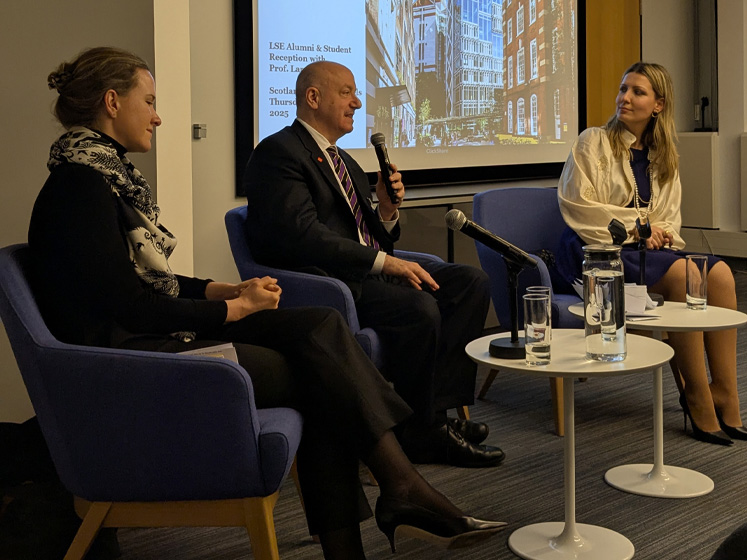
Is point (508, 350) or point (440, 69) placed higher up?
point (440, 69)

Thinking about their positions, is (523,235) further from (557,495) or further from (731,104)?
(731,104)

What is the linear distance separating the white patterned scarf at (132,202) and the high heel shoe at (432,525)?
0.67 metres

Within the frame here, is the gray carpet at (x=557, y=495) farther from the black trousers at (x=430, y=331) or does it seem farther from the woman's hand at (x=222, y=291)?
the woman's hand at (x=222, y=291)

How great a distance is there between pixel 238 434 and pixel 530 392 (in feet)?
7.71

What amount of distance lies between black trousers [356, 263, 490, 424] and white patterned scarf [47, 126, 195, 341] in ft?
2.84

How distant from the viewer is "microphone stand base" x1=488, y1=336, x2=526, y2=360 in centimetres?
229

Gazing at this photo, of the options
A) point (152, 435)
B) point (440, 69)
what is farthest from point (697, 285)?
point (440, 69)

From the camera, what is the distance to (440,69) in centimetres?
477

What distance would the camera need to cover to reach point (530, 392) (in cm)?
397

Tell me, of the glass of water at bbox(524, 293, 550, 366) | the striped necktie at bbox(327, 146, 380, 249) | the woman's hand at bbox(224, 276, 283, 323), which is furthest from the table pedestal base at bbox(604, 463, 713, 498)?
the woman's hand at bbox(224, 276, 283, 323)

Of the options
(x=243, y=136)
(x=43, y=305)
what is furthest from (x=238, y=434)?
(x=243, y=136)

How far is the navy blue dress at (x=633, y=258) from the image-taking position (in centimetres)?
343

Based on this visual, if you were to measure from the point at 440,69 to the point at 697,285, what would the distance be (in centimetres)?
227

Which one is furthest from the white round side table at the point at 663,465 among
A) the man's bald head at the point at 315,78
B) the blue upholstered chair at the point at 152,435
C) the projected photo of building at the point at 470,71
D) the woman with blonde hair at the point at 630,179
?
the projected photo of building at the point at 470,71
